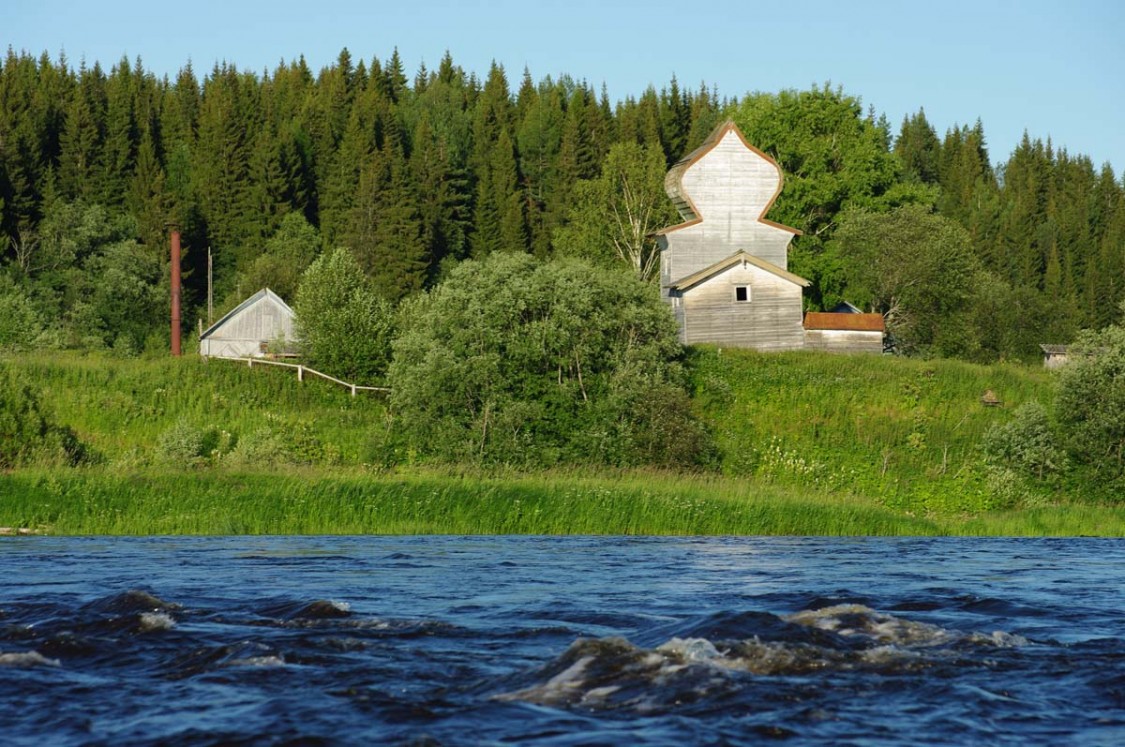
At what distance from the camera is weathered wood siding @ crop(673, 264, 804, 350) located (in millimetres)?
61219

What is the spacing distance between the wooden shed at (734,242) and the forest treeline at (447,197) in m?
9.62

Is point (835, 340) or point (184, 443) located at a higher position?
point (835, 340)

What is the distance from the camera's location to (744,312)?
2421 inches

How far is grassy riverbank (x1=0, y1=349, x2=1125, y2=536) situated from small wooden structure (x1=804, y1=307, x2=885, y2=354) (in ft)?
18.6

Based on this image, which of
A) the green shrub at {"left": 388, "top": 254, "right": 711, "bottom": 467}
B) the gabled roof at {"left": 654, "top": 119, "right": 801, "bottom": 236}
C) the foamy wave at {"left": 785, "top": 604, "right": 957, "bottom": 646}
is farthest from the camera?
the gabled roof at {"left": 654, "top": 119, "right": 801, "bottom": 236}

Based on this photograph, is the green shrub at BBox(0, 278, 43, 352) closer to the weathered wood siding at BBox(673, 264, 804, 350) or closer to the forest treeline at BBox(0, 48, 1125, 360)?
the forest treeline at BBox(0, 48, 1125, 360)

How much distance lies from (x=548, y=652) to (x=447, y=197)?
369 ft

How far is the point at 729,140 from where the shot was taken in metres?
64.1

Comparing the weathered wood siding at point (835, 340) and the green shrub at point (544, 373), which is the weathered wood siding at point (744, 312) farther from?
the green shrub at point (544, 373)

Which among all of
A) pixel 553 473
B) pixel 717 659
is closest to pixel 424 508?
pixel 553 473

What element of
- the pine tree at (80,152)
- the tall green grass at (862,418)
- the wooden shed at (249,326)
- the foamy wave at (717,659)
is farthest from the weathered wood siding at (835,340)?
the pine tree at (80,152)

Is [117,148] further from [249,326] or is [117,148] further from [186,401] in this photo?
[186,401]

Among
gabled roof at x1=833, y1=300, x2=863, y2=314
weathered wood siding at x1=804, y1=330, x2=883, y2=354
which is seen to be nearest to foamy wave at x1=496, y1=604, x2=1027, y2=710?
weathered wood siding at x1=804, y1=330, x2=883, y2=354

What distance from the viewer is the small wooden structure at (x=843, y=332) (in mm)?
64562
